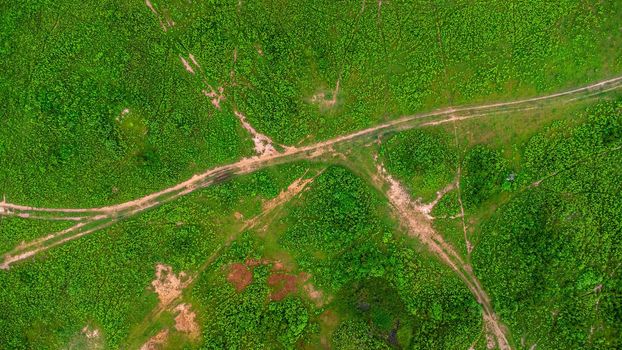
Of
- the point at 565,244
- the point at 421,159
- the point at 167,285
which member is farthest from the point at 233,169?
the point at 565,244

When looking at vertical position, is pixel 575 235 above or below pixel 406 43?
below

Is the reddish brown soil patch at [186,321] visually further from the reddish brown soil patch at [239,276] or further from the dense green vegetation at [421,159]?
the dense green vegetation at [421,159]

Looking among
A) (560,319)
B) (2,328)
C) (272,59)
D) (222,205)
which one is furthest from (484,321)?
(2,328)

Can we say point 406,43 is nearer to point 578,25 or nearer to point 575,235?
point 578,25

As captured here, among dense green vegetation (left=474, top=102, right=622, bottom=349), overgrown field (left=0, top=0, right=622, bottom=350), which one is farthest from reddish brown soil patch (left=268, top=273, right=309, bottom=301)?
dense green vegetation (left=474, top=102, right=622, bottom=349)

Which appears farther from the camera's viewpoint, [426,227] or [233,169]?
[233,169]

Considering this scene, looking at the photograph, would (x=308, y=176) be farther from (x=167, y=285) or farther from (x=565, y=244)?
(x=565, y=244)

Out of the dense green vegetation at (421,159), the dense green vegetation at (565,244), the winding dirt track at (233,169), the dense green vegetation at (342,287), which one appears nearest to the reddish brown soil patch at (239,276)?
the dense green vegetation at (342,287)
